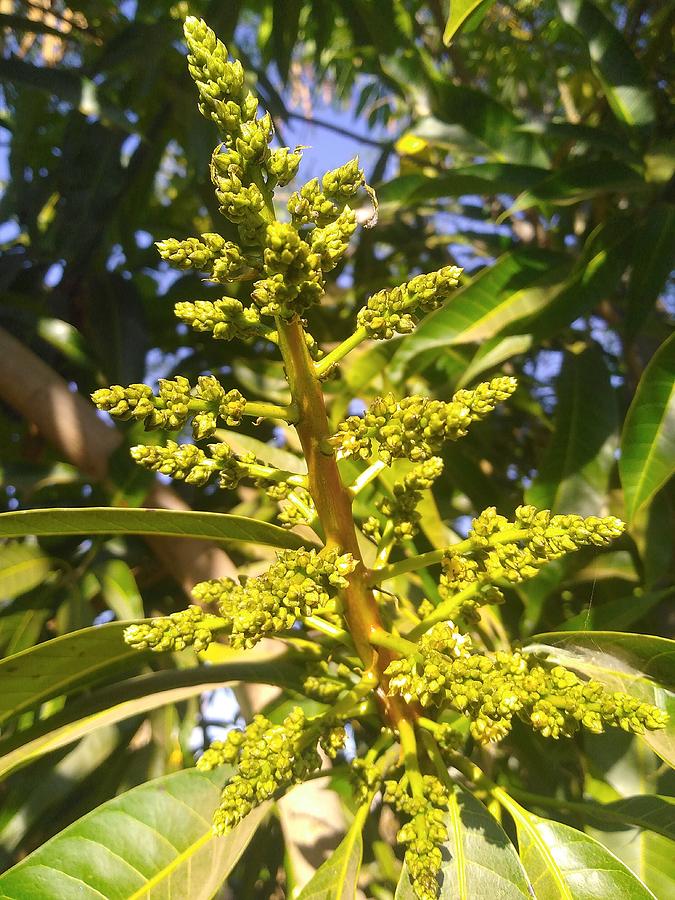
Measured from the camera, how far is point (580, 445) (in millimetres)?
1315

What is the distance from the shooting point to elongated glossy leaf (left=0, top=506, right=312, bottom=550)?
30.0 inches

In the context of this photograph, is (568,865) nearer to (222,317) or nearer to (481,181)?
(222,317)

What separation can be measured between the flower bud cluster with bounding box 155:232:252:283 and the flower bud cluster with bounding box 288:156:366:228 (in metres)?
0.06

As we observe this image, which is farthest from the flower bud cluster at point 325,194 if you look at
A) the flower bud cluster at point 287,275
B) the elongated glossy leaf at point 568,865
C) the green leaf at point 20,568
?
the green leaf at point 20,568

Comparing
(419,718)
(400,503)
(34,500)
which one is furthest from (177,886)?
(34,500)

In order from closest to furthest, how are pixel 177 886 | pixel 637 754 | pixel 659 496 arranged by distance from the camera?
pixel 177 886 → pixel 637 754 → pixel 659 496

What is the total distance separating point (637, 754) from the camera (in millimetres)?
1115

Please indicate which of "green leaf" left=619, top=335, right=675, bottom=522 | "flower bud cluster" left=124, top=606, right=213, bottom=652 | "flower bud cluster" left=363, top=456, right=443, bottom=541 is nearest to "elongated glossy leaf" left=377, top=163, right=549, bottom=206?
"green leaf" left=619, top=335, right=675, bottom=522

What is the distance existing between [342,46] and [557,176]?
5.77ft

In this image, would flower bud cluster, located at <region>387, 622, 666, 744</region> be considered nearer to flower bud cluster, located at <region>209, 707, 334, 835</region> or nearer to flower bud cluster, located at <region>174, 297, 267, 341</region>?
flower bud cluster, located at <region>209, 707, 334, 835</region>

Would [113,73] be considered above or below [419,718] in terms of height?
above

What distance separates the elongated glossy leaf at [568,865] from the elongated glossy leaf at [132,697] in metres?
0.32

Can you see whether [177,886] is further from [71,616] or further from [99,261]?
[99,261]

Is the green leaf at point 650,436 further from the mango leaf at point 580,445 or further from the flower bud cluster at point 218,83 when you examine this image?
the flower bud cluster at point 218,83
